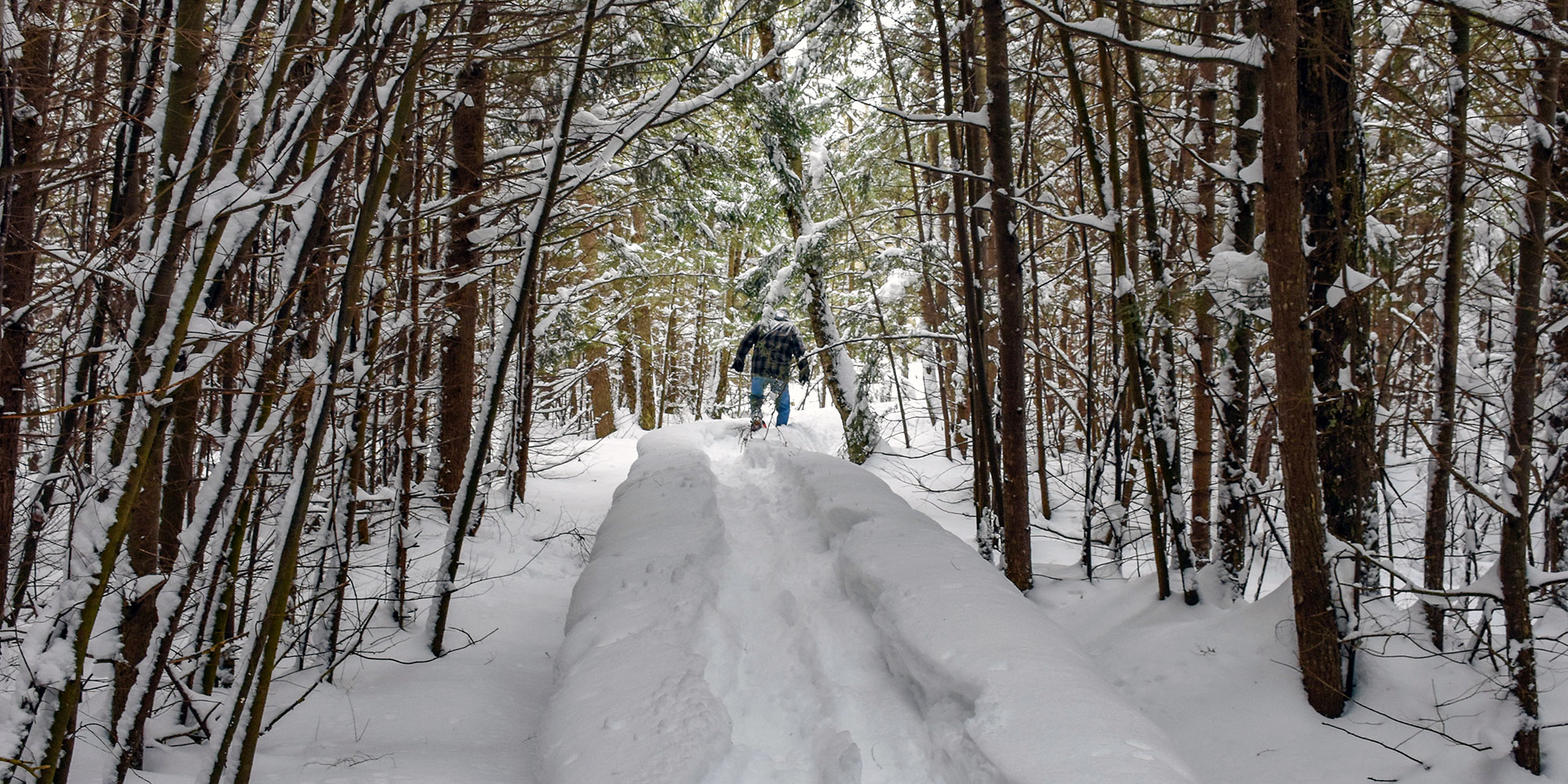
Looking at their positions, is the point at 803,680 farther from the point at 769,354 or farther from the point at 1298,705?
the point at 769,354

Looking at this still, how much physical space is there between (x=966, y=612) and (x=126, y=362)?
11.4 feet

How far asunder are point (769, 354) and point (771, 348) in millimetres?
239

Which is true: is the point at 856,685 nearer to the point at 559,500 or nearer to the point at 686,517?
the point at 686,517

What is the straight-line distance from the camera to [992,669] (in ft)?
10.3

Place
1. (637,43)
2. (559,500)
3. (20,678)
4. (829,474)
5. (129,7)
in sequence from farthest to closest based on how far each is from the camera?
(559,500), (829,474), (637,43), (129,7), (20,678)

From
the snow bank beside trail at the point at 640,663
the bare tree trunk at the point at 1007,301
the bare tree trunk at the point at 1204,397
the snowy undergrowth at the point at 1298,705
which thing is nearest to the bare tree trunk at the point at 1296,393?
the snowy undergrowth at the point at 1298,705

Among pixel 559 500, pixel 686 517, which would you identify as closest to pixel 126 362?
pixel 686 517

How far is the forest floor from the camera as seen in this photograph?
9.00 feet

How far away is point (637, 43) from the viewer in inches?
260

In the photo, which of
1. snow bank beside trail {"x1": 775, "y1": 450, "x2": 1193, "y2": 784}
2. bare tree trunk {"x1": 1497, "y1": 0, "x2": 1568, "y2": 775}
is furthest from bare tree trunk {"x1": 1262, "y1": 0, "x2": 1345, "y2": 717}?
snow bank beside trail {"x1": 775, "y1": 450, "x2": 1193, "y2": 784}

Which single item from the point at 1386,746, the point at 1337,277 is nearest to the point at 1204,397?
the point at 1337,277

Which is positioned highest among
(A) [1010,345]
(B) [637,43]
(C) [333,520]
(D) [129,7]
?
(B) [637,43]

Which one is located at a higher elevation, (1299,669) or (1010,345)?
(1010,345)

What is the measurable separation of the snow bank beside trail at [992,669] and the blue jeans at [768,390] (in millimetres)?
4498
